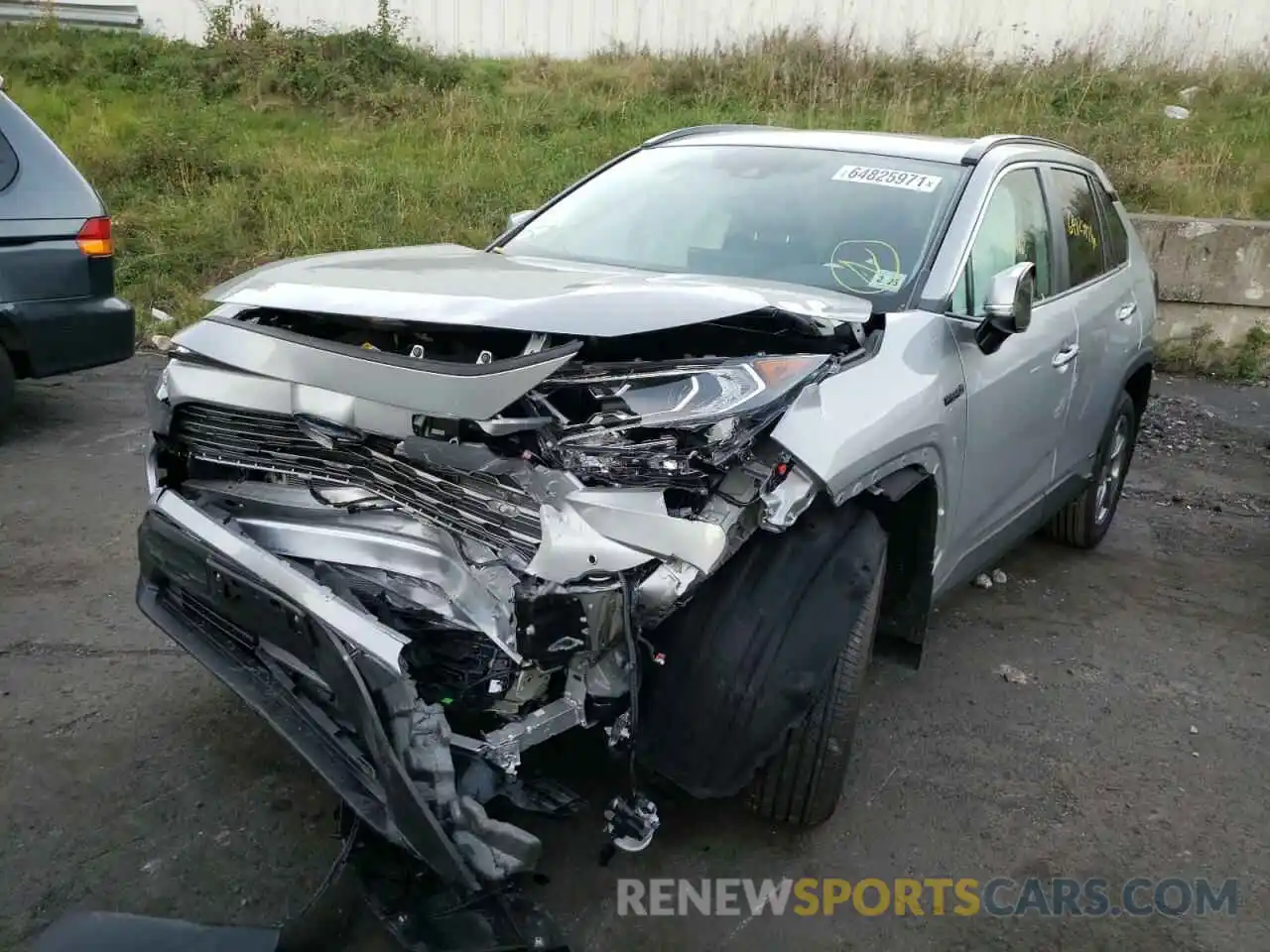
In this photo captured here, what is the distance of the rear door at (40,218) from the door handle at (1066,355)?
15.1ft

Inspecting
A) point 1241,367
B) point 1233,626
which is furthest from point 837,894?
point 1241,367

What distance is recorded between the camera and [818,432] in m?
2.34

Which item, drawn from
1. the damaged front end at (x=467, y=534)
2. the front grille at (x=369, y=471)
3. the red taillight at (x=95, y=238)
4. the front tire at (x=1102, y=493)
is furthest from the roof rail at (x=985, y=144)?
the red taillight at (x=95, y=238)

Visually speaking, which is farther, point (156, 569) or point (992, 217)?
point (992, 217)

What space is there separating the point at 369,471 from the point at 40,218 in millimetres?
3913

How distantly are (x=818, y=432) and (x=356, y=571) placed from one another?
3.50 feet

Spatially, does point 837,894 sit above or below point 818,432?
below

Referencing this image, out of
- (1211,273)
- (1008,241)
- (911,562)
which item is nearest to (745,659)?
(911,562)

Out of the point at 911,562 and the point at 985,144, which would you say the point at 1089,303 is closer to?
the point at 985,144

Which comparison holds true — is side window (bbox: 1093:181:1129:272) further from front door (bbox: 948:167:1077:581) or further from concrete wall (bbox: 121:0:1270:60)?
concrete wall (bbox: 121:0:1270:60)

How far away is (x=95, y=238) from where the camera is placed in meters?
5.43

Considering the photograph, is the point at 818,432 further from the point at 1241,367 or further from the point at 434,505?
the point at 1241,367

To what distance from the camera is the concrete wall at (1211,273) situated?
27.3ft

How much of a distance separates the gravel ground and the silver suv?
0.26m
